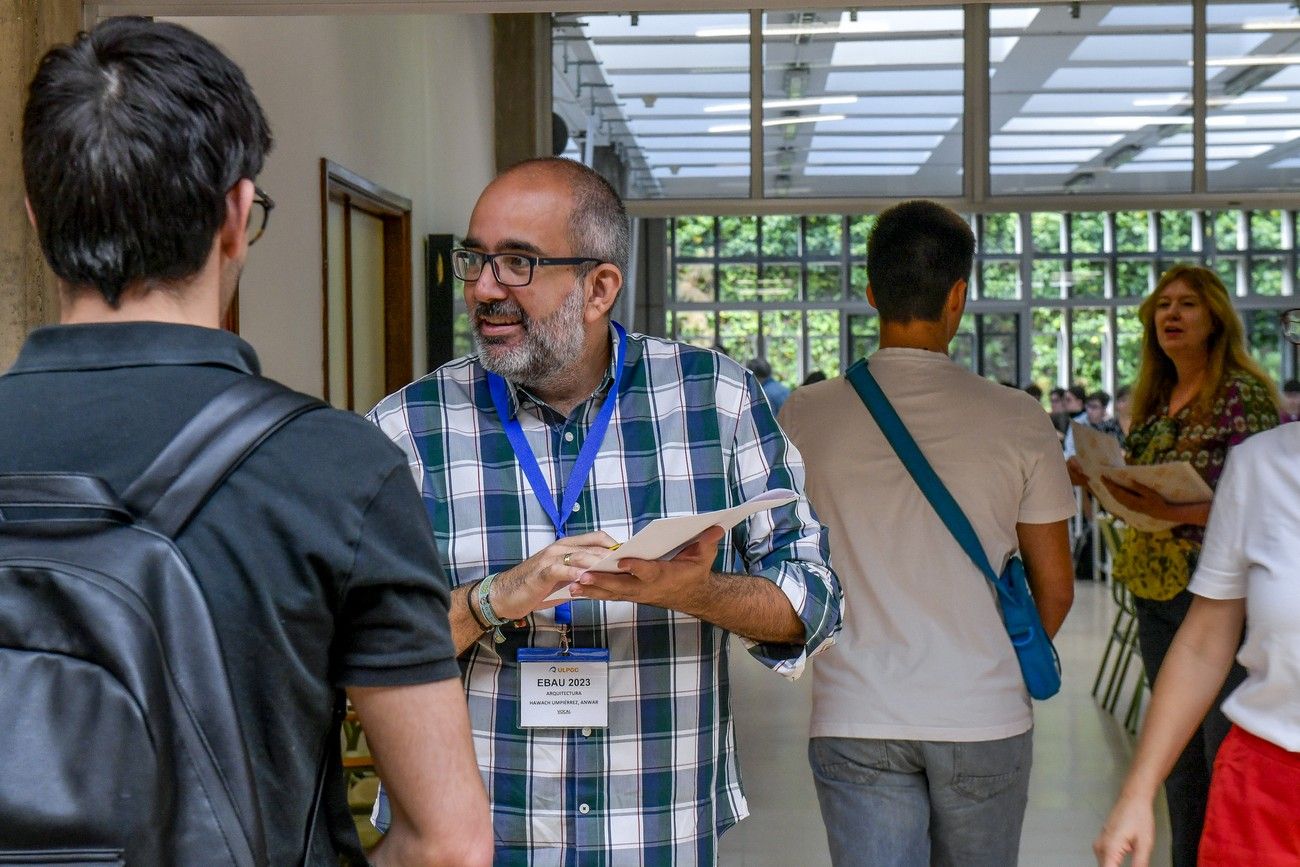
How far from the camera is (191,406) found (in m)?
0.97

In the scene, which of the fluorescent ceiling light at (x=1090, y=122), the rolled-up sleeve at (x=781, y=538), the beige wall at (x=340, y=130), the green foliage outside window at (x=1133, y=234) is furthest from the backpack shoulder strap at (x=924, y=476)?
the green foliage outside window at (x=1133, y=234)

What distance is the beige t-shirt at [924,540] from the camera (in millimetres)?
2613

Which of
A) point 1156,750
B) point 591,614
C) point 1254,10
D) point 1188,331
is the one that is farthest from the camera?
point 1254,10

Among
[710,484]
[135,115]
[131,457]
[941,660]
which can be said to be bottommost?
[941,660]

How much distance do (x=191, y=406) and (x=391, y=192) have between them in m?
5.48

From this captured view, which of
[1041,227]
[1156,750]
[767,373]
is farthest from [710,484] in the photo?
[1041,227]

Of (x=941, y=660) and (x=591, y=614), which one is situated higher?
(x=591, y=614)

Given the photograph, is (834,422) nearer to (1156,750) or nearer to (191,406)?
(1156,750)

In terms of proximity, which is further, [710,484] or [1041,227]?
[1041,227]

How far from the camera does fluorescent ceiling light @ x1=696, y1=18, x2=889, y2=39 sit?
771 centimetres

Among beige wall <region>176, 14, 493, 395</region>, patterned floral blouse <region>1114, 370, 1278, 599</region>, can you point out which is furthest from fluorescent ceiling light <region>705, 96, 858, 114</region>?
patterned floral blouse <region>1114, 370, 1278, 599</region>

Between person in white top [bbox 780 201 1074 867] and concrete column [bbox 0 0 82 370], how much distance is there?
143cm

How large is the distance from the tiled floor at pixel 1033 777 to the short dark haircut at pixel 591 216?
3148mm

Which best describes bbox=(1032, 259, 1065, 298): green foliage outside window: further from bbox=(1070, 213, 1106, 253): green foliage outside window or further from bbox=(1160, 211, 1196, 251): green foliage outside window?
bbox=(1160, 211, 1196, 251): green foliage outside window
